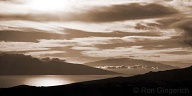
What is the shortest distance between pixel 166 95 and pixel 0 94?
116 ft

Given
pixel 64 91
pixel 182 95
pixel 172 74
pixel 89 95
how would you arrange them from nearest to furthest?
pixel 182 95 < pixel 89 95 < pixel 64 91 < pixel 172 74

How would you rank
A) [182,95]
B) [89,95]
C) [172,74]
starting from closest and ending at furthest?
[182,95], [89,95], [172,74]

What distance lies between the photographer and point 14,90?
6669cm

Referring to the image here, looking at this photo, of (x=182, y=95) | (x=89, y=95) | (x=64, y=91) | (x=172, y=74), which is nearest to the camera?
(x=182, y=95)

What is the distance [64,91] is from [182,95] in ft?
88.2

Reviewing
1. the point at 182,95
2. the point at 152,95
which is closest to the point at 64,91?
the point at 152,95

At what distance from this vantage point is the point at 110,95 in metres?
61.7

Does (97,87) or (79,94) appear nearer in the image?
(79,94)

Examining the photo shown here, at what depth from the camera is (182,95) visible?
184 ft

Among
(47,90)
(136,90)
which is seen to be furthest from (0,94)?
(136,90)

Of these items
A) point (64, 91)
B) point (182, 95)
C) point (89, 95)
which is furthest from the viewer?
point (64, 91)

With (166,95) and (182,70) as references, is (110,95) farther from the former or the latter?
(182,70)

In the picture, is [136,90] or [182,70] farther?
[182,70]

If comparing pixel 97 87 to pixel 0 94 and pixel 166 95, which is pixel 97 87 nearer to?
pixel 166 95
